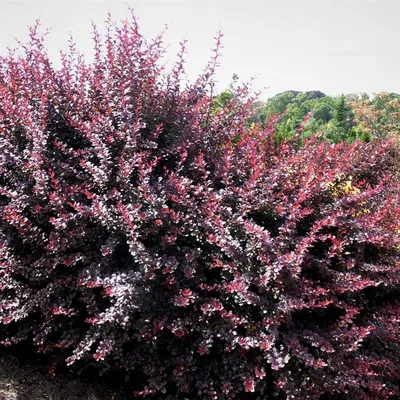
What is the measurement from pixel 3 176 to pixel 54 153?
1.46 feet

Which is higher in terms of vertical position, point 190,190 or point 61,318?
point 190,190

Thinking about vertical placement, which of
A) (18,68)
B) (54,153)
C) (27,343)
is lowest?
(27,343)

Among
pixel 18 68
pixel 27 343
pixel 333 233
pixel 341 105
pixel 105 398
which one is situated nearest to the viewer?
pixel 105 398

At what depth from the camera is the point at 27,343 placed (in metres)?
3.33

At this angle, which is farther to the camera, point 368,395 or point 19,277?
point 19,277

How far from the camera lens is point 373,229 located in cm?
301

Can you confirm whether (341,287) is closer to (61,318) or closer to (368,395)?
(368,395)

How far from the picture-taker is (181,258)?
2814 millimetres

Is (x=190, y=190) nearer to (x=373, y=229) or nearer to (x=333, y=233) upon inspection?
(x=333, y=233)

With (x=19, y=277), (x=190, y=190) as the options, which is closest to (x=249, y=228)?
(x=190, y=190)

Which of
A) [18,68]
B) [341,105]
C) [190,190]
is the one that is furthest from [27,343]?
[341,105]

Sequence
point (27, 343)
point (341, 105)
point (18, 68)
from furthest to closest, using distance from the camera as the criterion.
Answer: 1. point (341, 105)
2. point (18, 68)
3. point (27, 343)

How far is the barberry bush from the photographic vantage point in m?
2.64

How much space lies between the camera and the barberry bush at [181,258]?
2.64 metres
